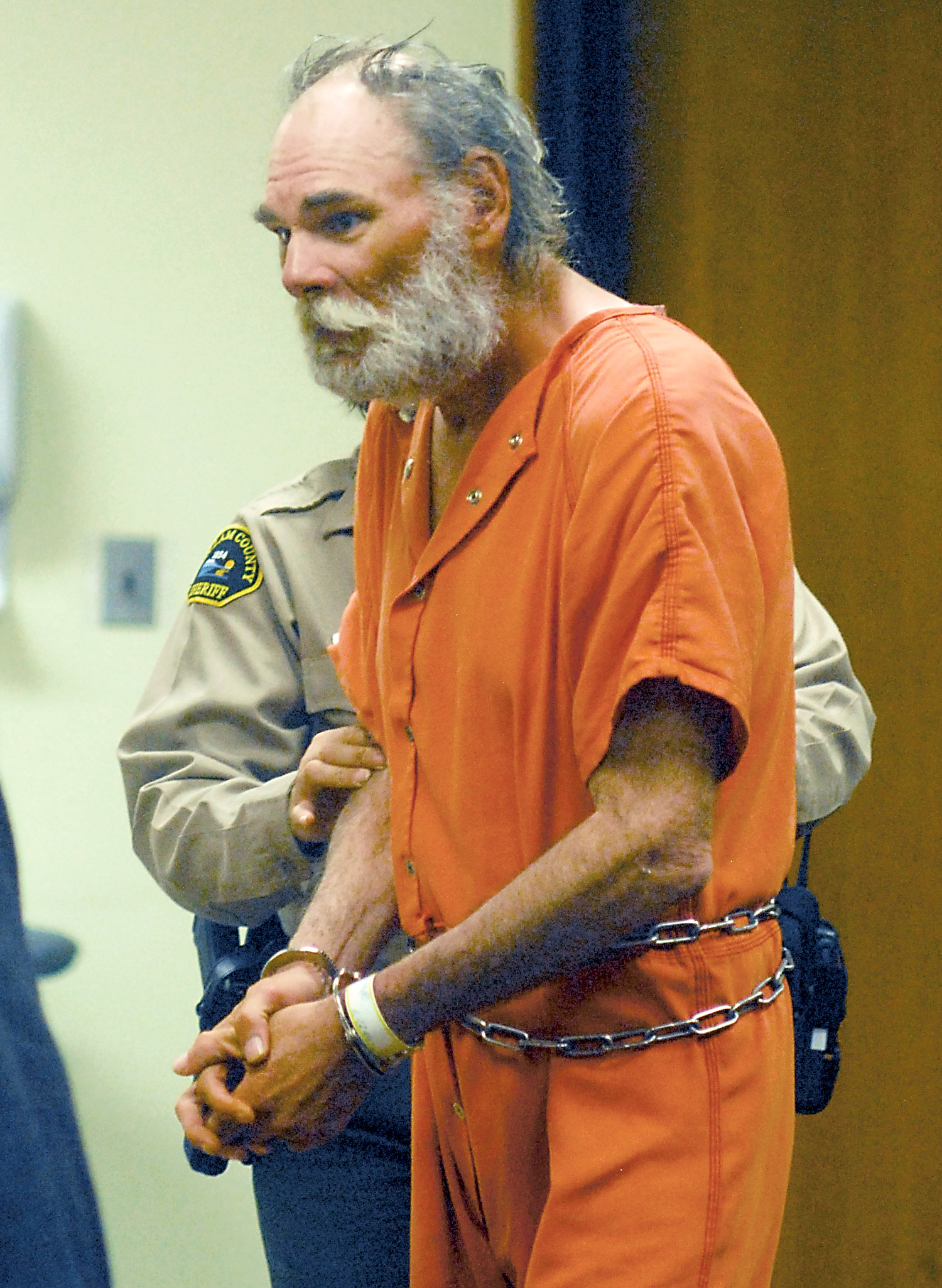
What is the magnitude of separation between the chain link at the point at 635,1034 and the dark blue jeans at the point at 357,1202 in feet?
1.24

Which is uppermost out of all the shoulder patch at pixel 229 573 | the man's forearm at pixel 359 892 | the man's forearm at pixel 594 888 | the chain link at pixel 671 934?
the shoulder patch at pixel 229 573

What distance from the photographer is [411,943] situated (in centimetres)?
105

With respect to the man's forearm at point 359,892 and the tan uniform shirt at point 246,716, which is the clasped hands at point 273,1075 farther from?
the tan uniform shirt at point 246,716

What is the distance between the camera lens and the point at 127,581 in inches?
68.2

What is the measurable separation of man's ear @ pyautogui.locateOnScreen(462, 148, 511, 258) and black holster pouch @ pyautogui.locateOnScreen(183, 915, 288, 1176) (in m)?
0.70

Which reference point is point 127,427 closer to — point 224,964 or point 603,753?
point 224,964

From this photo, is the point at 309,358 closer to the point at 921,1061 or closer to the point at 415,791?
the point at 415,791

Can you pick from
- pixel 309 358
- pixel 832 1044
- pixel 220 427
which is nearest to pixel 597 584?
pixel 309 358

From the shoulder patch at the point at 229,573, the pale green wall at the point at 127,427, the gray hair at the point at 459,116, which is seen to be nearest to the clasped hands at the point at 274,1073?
the shoulder patch at the point at 229,573

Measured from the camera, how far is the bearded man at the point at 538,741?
31.3 inches

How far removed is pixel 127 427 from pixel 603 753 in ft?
3.68

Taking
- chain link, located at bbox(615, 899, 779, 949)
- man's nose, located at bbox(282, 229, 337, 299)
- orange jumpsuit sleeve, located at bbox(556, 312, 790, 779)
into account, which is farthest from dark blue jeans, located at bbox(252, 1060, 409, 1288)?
man's nose, located at bbox(282, 229, 337, 299)

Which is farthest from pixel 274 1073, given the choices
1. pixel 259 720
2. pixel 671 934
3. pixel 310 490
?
pixel 310 490

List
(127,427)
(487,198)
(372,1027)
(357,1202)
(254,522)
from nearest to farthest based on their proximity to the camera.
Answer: (372,1027), (487,198), (357,1202), (254,522), (127,427)
